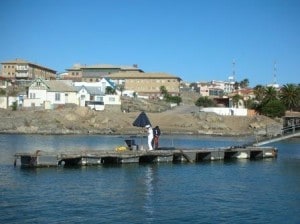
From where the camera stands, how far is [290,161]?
2052 inches

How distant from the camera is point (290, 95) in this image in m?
130

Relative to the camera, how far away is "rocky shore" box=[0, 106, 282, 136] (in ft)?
345

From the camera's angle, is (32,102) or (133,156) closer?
(133,156)

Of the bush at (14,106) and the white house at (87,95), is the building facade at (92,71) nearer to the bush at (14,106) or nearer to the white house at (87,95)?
the white house at (87,95)

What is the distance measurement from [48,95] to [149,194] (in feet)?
297


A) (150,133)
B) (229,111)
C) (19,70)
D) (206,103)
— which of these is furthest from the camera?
(19,70)

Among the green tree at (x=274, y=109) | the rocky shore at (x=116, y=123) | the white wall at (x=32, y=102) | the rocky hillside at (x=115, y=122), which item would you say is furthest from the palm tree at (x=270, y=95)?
the white wall at (x=32, y=102)

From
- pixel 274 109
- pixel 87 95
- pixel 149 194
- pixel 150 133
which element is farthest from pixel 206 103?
pixel 149 194

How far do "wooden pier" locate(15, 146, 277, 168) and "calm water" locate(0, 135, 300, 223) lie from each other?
107 centimetres

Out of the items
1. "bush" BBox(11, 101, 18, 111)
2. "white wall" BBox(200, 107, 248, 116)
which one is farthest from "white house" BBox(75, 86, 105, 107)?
"white wall" BBox(200, 107, 248, 116)

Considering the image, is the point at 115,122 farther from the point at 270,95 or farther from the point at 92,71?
the point at 92,71

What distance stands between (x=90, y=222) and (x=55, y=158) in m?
17.8

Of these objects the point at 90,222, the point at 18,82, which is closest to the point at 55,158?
the point at 90,222

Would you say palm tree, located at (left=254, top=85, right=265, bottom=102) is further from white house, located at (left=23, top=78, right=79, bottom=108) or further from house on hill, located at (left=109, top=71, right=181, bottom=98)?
white house, located at (left=23, top=78, right=79, bottom=108)
